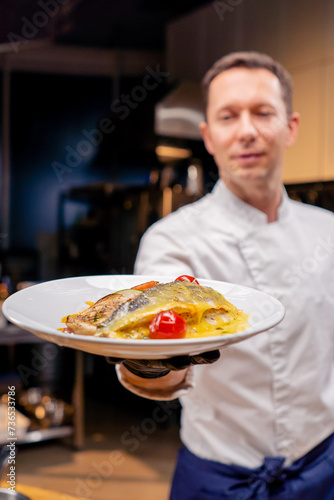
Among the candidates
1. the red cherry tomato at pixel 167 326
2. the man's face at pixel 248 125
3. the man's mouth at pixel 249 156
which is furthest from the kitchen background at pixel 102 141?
the red cherry tomato at pixel 167 326

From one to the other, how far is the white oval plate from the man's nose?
0.55 meters

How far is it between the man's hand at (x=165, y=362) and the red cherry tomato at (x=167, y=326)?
0.14 feet

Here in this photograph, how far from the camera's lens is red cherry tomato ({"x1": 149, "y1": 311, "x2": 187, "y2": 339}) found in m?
0.75

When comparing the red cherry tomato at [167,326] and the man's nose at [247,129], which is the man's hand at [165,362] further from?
the man's nose at [247,129]

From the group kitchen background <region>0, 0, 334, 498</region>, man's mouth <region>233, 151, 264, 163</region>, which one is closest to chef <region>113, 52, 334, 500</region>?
man's mouth <region>233, 151, 264, 163</region>

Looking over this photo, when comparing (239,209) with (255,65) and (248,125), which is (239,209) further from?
(255,65)

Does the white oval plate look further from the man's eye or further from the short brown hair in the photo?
Answer: the short brown hair

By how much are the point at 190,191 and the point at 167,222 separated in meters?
2.70

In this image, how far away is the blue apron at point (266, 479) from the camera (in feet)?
4.56

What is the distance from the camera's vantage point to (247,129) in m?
1.37

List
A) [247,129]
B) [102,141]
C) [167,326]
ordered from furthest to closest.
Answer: [102,141], [247,129], [167,326]

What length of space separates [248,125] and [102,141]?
12.5 ft

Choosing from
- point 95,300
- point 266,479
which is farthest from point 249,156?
point 266,479

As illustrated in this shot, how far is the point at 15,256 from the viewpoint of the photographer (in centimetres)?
489
